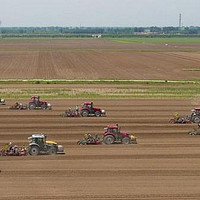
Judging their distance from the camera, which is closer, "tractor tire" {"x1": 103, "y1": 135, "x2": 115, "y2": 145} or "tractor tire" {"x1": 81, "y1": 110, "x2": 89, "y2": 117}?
"tractor tire" {"x1": 103, "y1": 135, "x2": 115, "y2": 145}

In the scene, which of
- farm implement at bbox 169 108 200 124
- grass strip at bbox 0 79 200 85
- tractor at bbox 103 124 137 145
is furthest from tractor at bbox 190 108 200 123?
grass strip at bbox 0 79 200 85

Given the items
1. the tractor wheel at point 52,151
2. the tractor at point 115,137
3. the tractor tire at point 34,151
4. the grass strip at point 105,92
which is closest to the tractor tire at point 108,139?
the tractor at point 115,137

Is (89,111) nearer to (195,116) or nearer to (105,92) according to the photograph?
(195,116)

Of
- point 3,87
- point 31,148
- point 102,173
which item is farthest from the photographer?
point 3,87

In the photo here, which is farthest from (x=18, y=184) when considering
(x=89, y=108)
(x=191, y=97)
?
(x=191, y=97)

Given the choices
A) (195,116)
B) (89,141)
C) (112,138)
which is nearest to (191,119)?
(195,116)

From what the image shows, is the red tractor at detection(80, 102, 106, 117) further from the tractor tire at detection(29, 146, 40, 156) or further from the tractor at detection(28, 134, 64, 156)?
the tractor tire at detection(29, 146, 40, 156)

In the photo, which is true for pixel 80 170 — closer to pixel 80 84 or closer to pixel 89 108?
pixel 89 108
